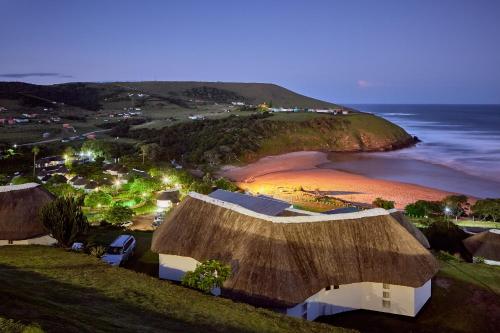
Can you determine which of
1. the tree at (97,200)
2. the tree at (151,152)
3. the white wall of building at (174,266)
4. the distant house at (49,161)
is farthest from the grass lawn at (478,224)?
the distant house at (49,161)

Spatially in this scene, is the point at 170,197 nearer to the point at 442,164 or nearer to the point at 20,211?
the point at 20,211

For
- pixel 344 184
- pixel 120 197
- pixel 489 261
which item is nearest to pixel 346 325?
pixel 489 261

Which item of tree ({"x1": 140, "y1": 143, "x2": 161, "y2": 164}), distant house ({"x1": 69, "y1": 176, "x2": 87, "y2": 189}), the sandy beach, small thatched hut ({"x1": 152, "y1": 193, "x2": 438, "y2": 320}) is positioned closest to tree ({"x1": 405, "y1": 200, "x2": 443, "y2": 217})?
the sandy beach

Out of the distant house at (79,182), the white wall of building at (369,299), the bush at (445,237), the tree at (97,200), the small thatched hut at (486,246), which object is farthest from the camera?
the distant house at (79,182)

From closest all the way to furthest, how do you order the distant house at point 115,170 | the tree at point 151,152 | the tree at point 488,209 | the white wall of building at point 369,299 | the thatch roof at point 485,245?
the white wall of building at point 369,299 → the thatch roof at point 485,245 → the tree at point 488,209 → the distant house at point 115,170 → the tree at point 151,152

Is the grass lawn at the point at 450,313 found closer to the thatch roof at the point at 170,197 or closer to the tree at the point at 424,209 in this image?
the tree at the point at 424,209

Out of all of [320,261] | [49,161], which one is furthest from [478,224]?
[49,161]

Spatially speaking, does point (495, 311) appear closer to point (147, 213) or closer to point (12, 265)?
point (12, 265)
